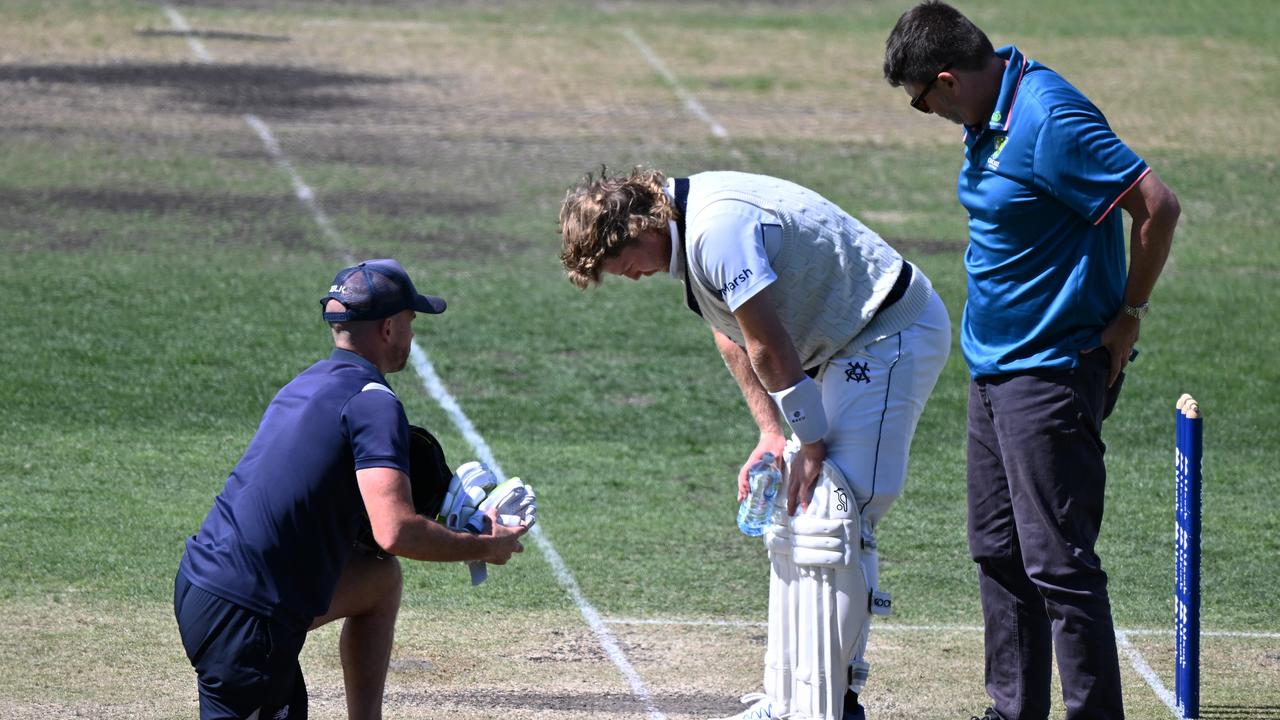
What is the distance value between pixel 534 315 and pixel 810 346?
697cm

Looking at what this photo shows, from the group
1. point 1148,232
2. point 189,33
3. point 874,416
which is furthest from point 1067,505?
point 189,33

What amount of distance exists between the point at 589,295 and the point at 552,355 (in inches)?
59.5

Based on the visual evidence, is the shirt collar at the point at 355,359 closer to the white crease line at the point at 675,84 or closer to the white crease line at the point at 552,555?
the white crease line at the point at 552,555

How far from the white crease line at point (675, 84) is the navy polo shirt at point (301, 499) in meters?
13.3

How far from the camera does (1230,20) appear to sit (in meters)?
24.3

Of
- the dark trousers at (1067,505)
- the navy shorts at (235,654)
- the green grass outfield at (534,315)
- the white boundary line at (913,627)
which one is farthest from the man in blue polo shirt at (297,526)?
the white boundary line at (913,627)

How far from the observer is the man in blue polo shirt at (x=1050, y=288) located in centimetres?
477

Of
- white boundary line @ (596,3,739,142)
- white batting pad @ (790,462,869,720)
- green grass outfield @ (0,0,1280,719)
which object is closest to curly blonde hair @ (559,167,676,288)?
white batting pad @ (790,462,869,720)

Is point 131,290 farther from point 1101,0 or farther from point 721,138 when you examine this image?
point 1101,0

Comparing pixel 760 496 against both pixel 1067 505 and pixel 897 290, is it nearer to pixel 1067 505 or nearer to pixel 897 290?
pixel 897 290

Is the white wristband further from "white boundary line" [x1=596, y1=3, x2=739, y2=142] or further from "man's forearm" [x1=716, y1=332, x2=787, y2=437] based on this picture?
"white boundary line" [x1=596, y1=3, x2=739, y2=142]

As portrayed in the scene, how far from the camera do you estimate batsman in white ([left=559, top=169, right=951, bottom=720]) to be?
4.73 meters

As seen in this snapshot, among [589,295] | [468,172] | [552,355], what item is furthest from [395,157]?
[552,355]

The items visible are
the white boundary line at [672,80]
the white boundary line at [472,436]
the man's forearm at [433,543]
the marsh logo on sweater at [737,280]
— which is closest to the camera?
the man's forearm at [433,543]
